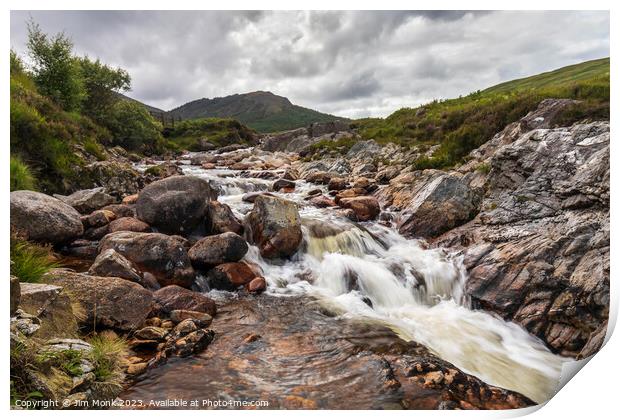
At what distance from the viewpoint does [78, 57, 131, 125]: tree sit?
24.4 meters

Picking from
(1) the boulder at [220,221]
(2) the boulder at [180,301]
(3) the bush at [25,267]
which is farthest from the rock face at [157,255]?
(3) the bush at [25,267]

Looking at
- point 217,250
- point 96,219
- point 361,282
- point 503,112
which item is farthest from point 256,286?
point 503,112

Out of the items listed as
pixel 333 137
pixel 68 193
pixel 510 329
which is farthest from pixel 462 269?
pixel 333 137

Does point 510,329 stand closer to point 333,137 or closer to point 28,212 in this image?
point 28,212

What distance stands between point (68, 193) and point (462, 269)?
463 inches

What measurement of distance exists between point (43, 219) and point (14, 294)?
4.84 meters

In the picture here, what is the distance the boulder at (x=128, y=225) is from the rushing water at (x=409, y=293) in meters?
3.12

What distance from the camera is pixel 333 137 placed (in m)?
33.8

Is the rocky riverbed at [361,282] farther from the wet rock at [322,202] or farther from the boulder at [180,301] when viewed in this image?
the wet rock at [322,202]

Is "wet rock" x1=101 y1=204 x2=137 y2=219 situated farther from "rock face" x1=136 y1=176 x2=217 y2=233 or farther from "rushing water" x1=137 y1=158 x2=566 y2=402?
"rushing water" x1=137 y1=158 x2=566 y2=402

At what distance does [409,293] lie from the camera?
8.70m

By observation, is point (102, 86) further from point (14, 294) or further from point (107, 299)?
point (14, 294)

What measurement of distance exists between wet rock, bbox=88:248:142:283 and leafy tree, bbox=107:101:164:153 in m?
22.3

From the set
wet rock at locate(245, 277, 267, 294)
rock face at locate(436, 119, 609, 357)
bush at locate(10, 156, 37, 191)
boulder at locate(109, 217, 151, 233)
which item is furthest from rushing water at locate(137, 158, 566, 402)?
bush at locate(10, 156, 37, 191)
